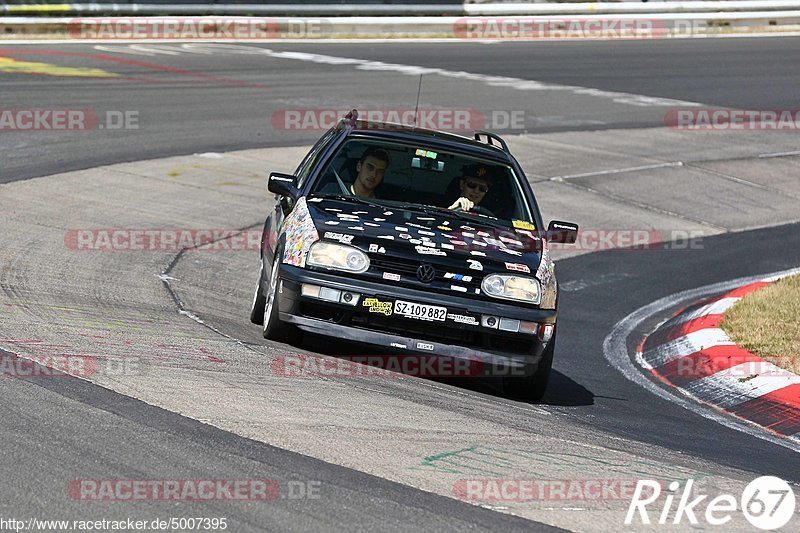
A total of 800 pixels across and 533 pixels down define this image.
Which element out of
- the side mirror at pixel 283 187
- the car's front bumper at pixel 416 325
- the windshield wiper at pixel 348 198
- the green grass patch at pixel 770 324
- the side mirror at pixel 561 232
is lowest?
the green grass patch at pixel 770 324

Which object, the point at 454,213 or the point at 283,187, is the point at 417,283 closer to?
the point at 454,213

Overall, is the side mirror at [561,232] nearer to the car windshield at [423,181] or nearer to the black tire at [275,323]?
the car windshield at [423,181]

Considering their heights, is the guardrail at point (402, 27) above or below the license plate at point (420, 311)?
above

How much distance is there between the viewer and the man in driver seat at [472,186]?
9039mm

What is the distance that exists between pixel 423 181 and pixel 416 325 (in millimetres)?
1607

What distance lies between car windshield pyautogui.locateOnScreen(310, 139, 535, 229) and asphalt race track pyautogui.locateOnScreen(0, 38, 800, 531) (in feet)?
3.78

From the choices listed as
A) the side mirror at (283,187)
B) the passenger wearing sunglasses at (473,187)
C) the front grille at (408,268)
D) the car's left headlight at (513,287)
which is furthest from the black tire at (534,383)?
the side mirror at (283,187)

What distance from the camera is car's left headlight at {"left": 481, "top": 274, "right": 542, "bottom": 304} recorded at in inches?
309

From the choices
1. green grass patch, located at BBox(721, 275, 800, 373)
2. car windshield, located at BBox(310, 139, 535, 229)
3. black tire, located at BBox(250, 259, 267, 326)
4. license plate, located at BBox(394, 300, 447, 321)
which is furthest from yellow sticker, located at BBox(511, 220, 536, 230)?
green grass patch, located at BBox(721, 275, 800, 373)

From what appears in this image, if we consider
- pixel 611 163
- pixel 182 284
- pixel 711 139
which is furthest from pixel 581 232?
pixel 711 139

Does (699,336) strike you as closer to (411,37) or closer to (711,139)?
(711,139)

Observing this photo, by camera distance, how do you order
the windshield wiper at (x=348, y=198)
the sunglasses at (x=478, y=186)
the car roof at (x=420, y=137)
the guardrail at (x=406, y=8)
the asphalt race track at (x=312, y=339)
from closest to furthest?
the asphalt race track at (x=312, y=339) → the windshield wiper at (x=348, y=198) → the sunglasses at (x=478, y=186) → the car roof at (x=420, y=137) → the guardrail at (x=406, y=8)

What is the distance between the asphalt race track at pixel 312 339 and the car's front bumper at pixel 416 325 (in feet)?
0.82

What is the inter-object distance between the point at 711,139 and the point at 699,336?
11.1m
